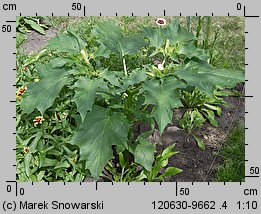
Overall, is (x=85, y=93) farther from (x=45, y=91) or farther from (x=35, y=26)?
(x=35, y=26)

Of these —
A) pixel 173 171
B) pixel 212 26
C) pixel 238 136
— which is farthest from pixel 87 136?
pixel 212 26

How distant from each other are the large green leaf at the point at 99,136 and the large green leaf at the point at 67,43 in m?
0.48

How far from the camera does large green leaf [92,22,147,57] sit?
137 inches

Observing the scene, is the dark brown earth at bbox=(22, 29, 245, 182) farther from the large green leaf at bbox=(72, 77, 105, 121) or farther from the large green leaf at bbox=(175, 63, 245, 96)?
the large green leaf at bbox=(72, 77, 105, 121)

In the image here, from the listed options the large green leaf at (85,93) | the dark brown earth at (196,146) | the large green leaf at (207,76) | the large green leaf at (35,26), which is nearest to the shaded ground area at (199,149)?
the dark brown earth at (196,146)

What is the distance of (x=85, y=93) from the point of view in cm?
303

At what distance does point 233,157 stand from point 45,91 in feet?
5.48

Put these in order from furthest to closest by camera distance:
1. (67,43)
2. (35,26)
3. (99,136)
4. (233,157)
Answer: (35,26) < (233,157) < (67,43) < (99,136)

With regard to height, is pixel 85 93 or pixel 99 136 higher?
pixel 85 93

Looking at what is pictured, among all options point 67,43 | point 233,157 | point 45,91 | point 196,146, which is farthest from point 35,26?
point 233,157

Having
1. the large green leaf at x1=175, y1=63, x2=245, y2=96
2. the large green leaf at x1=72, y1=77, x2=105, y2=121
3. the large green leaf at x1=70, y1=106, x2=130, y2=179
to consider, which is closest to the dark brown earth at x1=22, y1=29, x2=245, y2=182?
the large green leaf at x1=70, y1=106, x2=130, y2=179

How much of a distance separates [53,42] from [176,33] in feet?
2.92

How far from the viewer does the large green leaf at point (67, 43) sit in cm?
340

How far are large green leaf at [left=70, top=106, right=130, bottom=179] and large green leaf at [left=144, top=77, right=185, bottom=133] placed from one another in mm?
306
